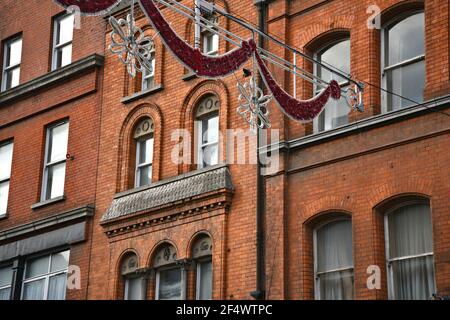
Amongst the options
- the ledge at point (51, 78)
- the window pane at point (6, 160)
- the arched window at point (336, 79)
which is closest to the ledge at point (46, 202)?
the window pane at point (6, 160)

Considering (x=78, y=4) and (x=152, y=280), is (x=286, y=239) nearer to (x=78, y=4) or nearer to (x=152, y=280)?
(x=152, y=280)

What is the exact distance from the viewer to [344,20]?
71.7 ft

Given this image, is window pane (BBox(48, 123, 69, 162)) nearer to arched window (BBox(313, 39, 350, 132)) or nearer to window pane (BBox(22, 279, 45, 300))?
window pane (BBox(22, 279, 45, 300))

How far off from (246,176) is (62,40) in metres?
9.27

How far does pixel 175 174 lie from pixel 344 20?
216 inches

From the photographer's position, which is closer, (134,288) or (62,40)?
(134,288)

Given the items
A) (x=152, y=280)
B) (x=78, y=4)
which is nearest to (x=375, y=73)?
(x=152, y=280)

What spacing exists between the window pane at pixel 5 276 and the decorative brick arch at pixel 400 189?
1158 cm

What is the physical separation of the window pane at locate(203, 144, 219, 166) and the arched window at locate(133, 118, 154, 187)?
188cm

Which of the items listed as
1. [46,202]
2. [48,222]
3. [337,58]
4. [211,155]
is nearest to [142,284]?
[211,155]

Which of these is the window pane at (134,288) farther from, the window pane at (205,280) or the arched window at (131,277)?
the window pane at (205,280)

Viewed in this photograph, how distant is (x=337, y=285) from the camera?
67.7 feet

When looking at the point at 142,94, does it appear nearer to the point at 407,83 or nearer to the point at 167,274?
the point at 167,274

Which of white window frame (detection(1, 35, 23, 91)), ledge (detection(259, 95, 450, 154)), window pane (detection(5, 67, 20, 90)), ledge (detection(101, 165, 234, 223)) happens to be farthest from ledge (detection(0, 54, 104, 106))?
ledge (detection(259, 95, 450, 154))
